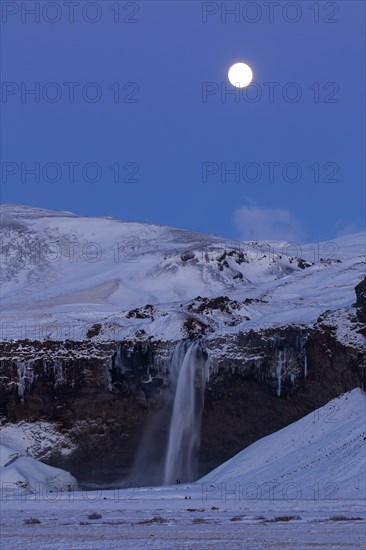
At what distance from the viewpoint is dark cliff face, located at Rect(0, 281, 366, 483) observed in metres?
48.7

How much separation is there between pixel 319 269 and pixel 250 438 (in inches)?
1812

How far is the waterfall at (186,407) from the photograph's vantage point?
4966 cm

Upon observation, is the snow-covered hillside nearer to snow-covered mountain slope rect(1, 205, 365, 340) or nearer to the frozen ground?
snow-covered mountain slope rect(1, 205, 365, 340)

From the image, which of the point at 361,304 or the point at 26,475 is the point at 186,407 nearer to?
the point at 26,475

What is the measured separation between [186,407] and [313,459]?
15851 mm

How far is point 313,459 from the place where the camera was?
36625mm

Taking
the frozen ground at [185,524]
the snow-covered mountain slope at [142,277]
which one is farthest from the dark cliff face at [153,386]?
the frozen ground at [185,524]

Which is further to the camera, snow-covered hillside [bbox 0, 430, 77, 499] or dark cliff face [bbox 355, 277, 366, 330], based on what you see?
dark cliff face [bbox 355, 277, 366, 330]

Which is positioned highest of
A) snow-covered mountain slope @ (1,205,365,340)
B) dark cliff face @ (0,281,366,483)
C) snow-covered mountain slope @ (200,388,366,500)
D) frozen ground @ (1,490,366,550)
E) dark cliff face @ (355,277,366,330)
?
snow-covered mountain slope @ (1,205,365,340)

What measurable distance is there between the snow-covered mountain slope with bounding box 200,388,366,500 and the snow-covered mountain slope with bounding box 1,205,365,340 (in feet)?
32.1

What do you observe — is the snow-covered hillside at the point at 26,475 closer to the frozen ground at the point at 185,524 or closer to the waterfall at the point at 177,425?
the waterfall at the point at 177,425

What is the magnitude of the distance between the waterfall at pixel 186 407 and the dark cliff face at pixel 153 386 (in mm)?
624

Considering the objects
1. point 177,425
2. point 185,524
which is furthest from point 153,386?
point 185,524

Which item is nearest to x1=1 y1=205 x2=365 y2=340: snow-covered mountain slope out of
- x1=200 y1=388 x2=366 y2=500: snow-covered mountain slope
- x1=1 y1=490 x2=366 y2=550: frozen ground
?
x1=200 y1=388 x2=366 y2=500: snow-covered mountain slope
